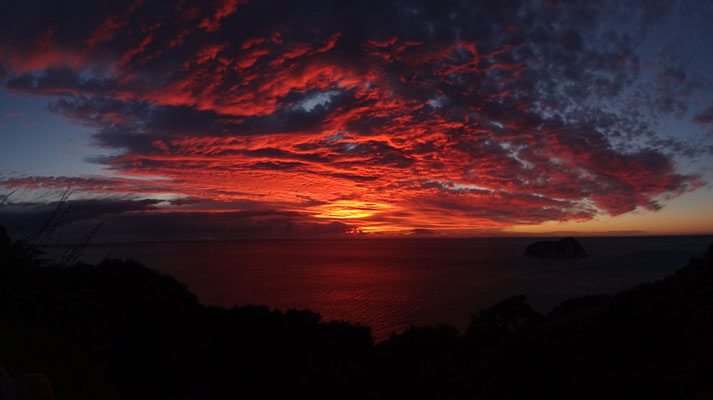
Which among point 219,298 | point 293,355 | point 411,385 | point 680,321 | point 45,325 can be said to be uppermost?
point 45,325

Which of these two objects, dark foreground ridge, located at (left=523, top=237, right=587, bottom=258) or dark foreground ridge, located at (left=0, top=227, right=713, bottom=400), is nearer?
dark foreground ridge, located at (left=0, top=227, right=713, bottom=400)

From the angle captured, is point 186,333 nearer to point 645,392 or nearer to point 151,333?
point 151,333

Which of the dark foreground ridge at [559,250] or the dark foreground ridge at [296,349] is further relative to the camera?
the dark foreground ridge at [559,250]

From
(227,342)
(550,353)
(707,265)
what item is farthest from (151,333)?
(707,265)

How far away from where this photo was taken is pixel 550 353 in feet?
33.1

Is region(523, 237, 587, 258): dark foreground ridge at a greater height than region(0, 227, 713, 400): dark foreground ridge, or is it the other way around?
region(0, 227, 713, 400): dark foreground ridge

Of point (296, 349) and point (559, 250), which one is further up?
point (296, 349)

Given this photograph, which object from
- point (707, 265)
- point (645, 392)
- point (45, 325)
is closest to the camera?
point (45, 325)

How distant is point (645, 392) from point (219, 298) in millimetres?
48759

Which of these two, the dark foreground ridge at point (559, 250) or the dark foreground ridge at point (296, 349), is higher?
the dark foreground ridge at point (296, 349)

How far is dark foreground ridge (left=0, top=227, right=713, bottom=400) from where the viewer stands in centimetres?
432

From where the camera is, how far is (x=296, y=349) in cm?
1161

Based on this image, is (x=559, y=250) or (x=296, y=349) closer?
(x=296, y=349)

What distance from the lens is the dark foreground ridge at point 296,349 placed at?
170 inches
